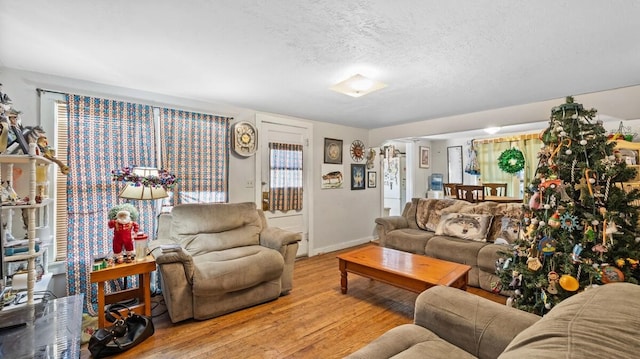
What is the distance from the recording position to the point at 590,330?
2.30 ft

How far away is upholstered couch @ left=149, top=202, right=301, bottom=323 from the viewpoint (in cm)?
226

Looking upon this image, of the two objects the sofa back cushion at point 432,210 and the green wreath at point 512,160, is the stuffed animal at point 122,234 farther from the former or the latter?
the green wreath at point 512,160

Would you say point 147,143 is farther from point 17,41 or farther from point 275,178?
point 275,178

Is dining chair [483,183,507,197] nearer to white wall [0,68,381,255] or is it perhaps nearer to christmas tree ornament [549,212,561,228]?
white wall [0,68,381,255]

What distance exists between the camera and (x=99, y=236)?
258 centimetres

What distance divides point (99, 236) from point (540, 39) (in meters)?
3.90

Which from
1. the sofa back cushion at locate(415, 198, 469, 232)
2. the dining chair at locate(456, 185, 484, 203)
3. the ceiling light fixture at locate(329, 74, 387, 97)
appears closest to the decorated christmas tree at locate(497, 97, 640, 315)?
the ceiling light fixture at locate(329, 74, 387, 97)

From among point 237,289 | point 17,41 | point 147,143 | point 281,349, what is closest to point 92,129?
point 147,143

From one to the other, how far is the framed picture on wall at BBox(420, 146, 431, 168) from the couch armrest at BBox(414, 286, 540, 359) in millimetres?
5105

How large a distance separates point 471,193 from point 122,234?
462 centimetres

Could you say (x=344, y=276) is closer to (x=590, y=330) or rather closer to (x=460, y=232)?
(x=460, y=232)

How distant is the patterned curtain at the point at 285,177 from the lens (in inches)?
154

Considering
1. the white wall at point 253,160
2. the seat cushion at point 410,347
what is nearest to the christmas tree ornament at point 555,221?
the seat cushion at point 410,347

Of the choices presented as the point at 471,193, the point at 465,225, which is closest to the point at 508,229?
the point at 465,225
